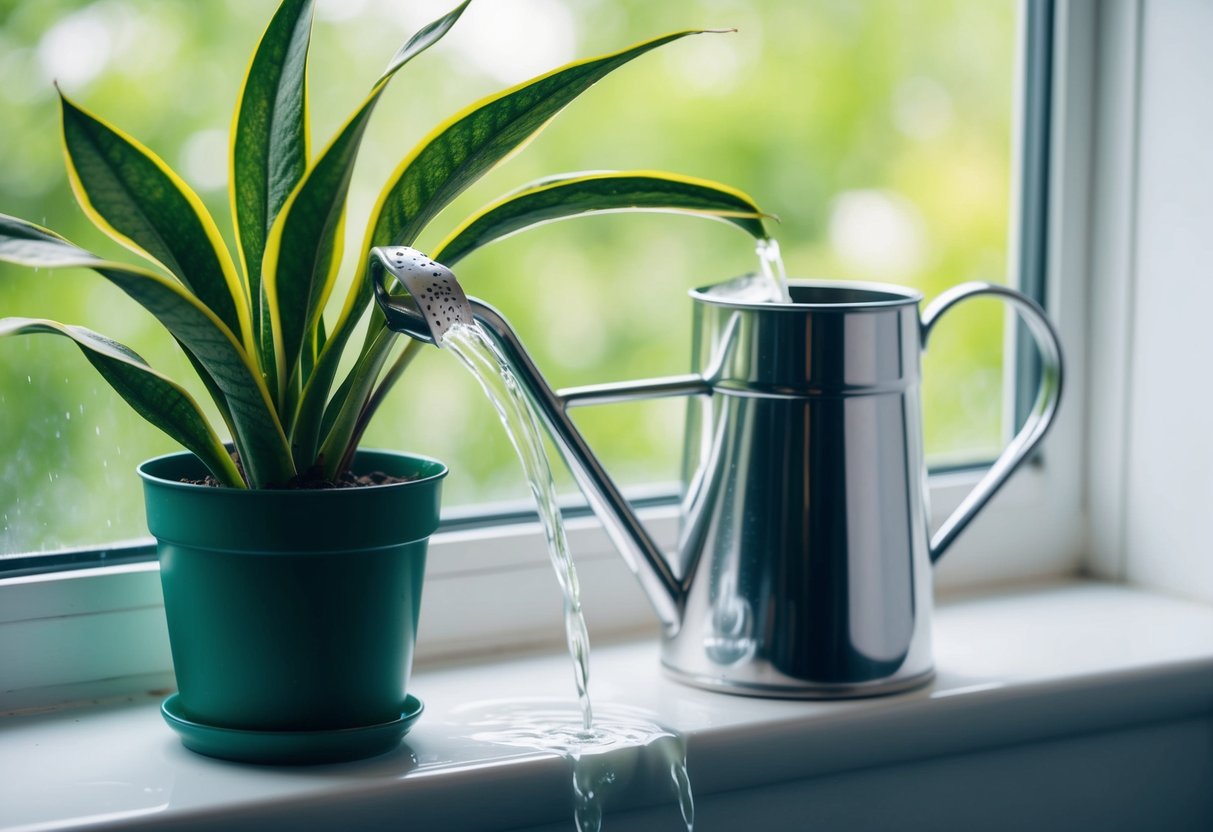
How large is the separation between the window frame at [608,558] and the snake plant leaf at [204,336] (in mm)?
147

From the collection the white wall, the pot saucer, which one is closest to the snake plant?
the pot saucer

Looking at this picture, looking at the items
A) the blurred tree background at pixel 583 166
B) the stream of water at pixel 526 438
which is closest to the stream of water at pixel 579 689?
the stream of water at pixel 526 438

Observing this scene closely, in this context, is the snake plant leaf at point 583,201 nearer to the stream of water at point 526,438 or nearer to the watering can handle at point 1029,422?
the stream of water at point 526,438

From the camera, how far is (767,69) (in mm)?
1550

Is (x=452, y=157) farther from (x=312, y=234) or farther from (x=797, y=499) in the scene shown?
(x=797, y=499)

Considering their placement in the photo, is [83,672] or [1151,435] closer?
[83,672]

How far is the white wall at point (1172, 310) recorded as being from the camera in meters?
0.77

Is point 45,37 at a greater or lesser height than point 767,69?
lesser

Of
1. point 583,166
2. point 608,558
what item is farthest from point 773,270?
point 583,166

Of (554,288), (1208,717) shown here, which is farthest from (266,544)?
(554,288)

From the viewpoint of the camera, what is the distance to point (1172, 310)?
2.61 feet

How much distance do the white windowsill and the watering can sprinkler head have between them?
0.63 ft

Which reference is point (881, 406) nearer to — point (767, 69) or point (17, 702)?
point (17, 702)

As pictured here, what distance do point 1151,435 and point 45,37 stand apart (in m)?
0.71
